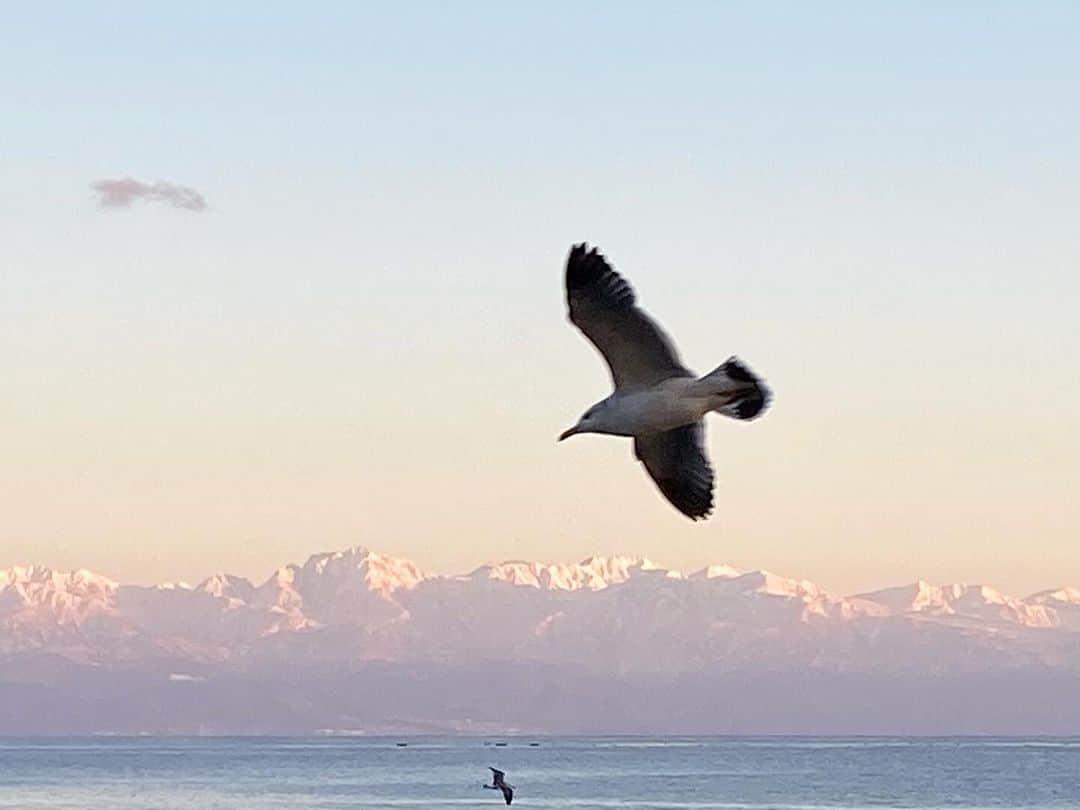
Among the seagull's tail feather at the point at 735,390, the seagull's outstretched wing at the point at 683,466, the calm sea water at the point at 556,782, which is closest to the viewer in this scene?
the seagull's tail feather at the point at 735,390

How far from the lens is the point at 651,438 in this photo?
16719 mm

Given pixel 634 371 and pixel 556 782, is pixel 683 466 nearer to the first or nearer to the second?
pixel 634 371

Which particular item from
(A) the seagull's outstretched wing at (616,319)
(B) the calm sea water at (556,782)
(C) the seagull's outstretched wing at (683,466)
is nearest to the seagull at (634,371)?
(A) the seagull's outstretched wing at (616,319)

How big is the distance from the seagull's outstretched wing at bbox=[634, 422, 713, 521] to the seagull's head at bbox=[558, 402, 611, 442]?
0.67m

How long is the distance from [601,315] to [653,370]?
0.48 metres

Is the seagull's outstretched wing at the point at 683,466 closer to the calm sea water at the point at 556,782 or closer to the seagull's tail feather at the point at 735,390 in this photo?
the seagull's tail feather at the point at 735,390

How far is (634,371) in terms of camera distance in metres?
15.8

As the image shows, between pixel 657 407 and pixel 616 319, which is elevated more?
pixel 616 319

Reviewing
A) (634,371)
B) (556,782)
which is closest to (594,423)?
(634,371)

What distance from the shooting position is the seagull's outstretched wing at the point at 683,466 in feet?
54.5

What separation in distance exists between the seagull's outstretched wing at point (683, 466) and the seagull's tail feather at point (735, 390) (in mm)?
Result: 1211

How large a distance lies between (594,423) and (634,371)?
1.63 feet

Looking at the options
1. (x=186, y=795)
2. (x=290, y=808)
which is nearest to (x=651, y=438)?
(x=290, y=808)

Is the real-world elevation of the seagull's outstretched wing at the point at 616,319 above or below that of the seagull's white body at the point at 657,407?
above
